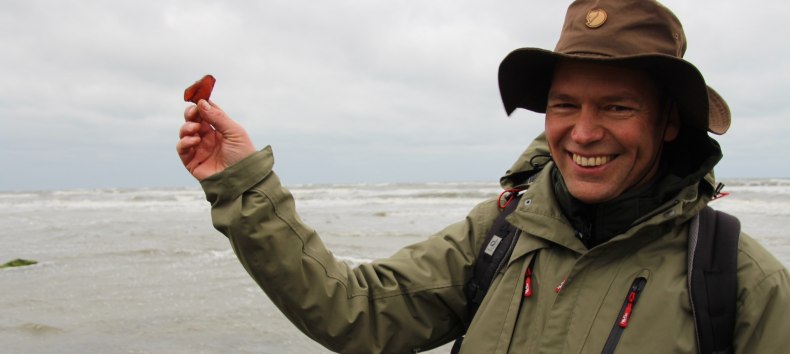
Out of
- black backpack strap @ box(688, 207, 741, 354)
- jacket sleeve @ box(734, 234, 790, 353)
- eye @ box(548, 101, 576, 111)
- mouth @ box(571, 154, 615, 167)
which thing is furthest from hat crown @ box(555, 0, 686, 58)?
jacket sleeve @ box(734, 234, 790, 353)

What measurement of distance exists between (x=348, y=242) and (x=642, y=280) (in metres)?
10.8

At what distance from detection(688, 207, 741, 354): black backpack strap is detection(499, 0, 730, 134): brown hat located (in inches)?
17.5

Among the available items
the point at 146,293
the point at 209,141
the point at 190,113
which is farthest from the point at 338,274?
the point at 146,293

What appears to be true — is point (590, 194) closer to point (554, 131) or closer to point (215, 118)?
point (554, 131)

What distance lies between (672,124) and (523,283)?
0.75 metres

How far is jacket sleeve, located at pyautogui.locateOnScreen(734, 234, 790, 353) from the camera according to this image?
1.70m

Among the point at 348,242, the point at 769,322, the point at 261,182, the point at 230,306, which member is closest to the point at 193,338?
the point at 230,306

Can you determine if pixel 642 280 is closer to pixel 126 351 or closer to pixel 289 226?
pixel 289 226

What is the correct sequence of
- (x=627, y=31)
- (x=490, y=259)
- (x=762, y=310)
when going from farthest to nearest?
(x=490, y=259)
(x=627, y=31)
(x=762, y=310)

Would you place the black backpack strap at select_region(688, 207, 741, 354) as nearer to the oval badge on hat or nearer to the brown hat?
the brown hat

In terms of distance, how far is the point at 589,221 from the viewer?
2.09 meters

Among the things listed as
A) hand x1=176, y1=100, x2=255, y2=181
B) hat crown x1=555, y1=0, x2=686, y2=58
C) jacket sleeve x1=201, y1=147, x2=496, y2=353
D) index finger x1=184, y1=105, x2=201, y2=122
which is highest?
hat crown x1=555, y1=0, x2=686, y2=58

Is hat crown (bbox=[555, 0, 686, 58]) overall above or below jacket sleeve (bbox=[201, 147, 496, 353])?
above

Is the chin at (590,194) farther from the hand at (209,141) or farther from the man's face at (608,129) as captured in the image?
the hand at (209,141)
